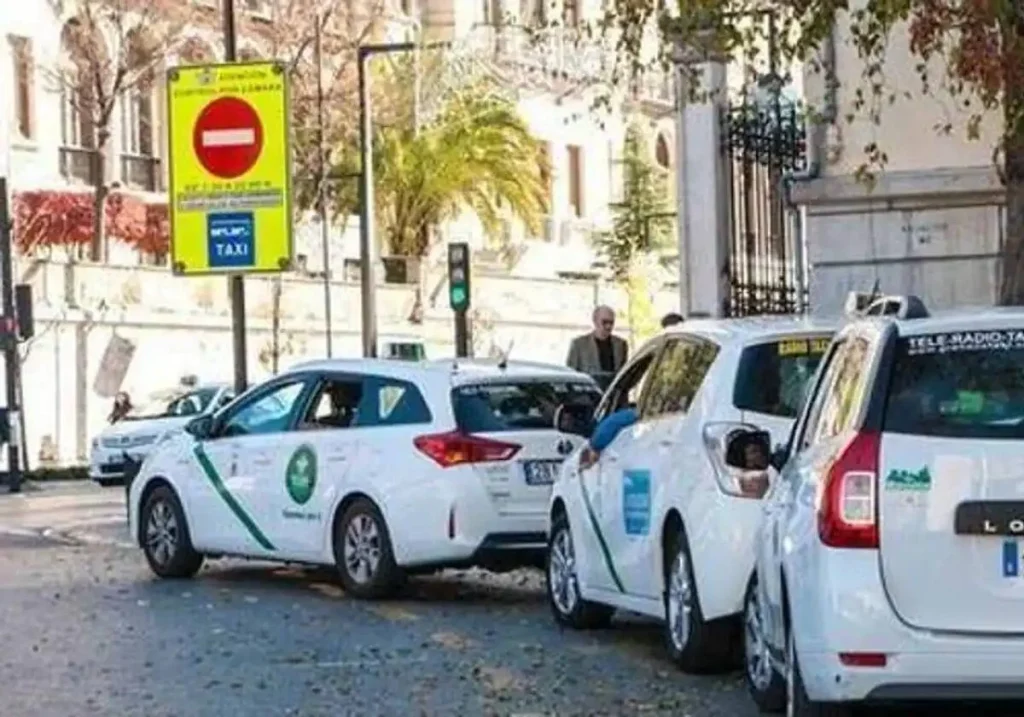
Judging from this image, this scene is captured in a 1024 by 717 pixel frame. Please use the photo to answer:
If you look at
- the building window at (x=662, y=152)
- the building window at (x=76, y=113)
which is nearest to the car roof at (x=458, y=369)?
the building window at (x=76, y=113)

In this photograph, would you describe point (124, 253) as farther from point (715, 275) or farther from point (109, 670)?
point (109, 670)

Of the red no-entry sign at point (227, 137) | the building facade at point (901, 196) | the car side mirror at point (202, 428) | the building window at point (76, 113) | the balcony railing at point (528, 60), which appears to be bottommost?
the car side mirror at point (202, 428)

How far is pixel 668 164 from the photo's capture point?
73.6m

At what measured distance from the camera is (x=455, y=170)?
58.3 metres

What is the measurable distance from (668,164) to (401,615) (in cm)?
5798

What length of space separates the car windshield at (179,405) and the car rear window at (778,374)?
87.8ft

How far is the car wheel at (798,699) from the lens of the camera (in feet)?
30.3

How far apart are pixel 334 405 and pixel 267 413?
848mm

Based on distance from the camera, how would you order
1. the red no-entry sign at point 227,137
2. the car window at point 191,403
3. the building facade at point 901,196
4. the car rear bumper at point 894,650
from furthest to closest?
the car window at point 191,403
the red no-entry sign at point 227,137
the building facade at point 901,196
the car rear bumper at point 894,650

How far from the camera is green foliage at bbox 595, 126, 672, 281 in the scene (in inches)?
2591

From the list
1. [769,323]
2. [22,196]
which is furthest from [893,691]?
[22,196]

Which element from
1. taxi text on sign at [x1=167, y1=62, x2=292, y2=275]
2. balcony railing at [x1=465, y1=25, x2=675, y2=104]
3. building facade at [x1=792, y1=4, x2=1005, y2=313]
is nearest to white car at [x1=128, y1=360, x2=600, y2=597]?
building facade at [x1=792, y1=4, x2=1005, y2=313]

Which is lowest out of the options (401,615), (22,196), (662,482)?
(401,615)

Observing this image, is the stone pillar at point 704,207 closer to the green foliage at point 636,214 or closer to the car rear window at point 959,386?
the car rear window at point 959,386
